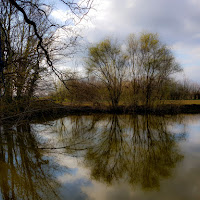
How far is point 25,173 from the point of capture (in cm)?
Result: 404

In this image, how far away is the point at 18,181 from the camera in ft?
11.9

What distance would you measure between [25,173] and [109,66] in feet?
52.3

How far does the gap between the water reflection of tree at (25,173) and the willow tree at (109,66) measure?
13129 millimetres

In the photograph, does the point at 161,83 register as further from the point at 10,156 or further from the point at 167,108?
the point at 10,156

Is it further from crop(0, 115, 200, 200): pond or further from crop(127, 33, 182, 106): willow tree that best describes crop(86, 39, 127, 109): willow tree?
crop(0, 115, 200, 200): pond

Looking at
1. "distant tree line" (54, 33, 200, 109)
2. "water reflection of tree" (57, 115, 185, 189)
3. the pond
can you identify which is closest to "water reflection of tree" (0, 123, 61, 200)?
the pond

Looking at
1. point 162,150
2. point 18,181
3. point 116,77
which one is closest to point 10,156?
point 18,181

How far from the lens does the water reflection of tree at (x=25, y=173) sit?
128 inches

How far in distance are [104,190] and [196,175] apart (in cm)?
207

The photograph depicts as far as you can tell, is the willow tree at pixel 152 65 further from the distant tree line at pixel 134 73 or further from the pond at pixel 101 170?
the pond at pixel 101 170

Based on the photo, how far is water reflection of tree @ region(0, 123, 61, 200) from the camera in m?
3.24

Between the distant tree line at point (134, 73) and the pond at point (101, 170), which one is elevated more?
the distant tree line at point (134, 73)

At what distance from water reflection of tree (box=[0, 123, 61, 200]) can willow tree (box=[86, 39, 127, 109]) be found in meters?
13.1

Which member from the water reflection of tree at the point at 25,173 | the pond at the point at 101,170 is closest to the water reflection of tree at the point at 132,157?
the pond at the point at 101,170
